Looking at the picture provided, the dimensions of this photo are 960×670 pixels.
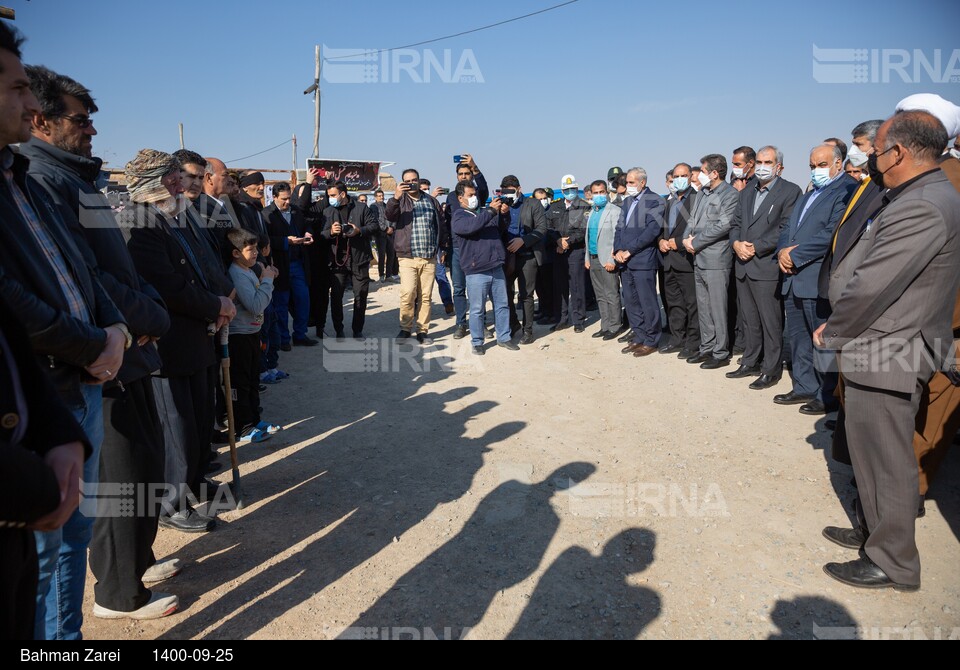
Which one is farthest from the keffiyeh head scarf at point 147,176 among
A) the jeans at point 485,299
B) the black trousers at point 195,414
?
the jeans at point 485,299

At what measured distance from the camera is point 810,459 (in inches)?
169

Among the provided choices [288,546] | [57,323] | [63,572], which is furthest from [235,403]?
[57,323]

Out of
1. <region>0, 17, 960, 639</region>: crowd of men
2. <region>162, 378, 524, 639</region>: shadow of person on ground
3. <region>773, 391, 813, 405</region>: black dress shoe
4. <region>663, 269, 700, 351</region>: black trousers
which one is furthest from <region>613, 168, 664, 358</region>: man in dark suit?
<region>162, 378, 524, 639</region>: shadow of person on ground

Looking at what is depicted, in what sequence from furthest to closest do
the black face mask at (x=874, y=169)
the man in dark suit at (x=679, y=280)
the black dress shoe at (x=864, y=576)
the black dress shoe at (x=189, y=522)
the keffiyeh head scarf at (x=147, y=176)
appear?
the man in dark suit at (x=679, y=280) < the black dress shoe at (x=189, y=522) < the keffiyeh head scarf at (x=147, y=176) < the black face mask at (x=874, y=169) < the black dress shoe at (x=864, y=576)

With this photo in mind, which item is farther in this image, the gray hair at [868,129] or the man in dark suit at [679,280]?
the man in dark suit at [679,280]

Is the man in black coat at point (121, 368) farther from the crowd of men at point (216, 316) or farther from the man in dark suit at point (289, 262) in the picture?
the man in dark suit at point (289, 262)

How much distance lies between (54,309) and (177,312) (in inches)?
60.0

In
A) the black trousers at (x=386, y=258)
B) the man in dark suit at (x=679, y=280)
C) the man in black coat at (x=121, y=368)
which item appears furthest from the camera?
the black trousers at (x=386, y=258)

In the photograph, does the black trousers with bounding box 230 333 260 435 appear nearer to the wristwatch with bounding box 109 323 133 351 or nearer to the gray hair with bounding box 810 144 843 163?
the wristwatch with bounding box 109 323 133 351

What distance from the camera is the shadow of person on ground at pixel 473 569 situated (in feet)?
8.84

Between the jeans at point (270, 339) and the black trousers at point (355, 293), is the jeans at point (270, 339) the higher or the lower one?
the lower one

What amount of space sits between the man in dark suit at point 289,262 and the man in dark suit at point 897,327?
6.43m
